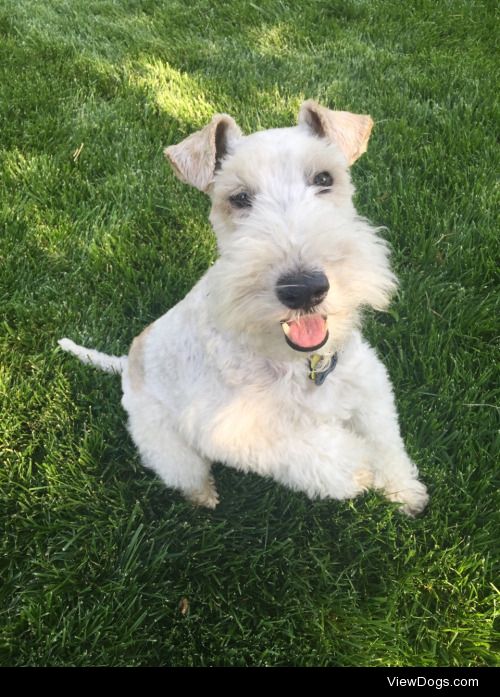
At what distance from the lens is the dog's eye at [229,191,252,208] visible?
2402 millimetres

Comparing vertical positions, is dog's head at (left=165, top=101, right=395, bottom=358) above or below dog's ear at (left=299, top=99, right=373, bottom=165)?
below

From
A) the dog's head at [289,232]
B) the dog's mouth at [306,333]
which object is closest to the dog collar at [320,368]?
the dog's head at [289,232]

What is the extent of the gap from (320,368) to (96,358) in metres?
1.70

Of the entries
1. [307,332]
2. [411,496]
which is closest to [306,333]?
[307,332]

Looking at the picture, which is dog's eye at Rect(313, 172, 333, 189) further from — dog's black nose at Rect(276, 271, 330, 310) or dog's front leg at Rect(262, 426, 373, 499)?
dog's front leg at Rect(262, 426, 373, 499)

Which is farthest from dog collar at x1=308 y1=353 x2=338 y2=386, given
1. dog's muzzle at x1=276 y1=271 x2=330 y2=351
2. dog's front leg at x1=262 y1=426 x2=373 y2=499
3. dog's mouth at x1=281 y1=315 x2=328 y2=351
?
dog's muzzle at x1=276 y1=271 x2=330 y2=351

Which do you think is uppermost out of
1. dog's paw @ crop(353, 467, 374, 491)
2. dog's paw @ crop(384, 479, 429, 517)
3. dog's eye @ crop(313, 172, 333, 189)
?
dog's eye @ crop(313, 172, 333, 189)

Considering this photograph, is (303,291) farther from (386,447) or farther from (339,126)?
(386,447)

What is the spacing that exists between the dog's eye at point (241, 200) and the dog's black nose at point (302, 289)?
664mm

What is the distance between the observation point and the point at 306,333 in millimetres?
2031

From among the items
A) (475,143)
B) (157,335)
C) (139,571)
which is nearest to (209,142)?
(157,335)

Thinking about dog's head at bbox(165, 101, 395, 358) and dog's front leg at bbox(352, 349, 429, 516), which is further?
dog's front leg at bbox(352, 349, 429, 516)

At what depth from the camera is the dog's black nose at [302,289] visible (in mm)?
1854

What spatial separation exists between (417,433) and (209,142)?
1.98m
